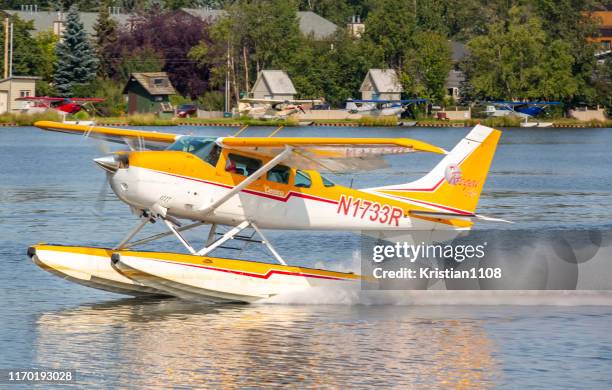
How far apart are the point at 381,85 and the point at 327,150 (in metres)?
71.4

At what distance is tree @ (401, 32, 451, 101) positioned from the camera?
270 ft

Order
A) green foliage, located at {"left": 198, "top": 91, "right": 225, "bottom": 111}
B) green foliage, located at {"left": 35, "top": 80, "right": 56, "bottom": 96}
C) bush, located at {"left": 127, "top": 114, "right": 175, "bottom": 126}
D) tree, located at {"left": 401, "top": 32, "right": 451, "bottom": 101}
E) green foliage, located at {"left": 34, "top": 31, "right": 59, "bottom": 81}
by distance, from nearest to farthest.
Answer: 1. bush, located at {"left": 127, "top": 114, "right": 175, "bottom": 126}
2. green foliage, located at {"left": 35, "top": 80, "right": 56, "bottom": 96}
3. tree, located at {"left": 401, "top": 32, "right": 451, "bottom": 101}
4. green foliage, located at {"left": 198, "top": 91, "right": 225, "bottom": 111}
5. green foliage, located at {"left": 34, "top": 31, "right": 59, "bottom": 81}

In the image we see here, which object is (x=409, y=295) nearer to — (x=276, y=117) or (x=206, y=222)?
(x=206, y=222)

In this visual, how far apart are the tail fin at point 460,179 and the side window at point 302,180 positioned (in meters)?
1.07

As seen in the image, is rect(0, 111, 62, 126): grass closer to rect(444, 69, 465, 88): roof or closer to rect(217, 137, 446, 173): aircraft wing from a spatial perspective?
rect(444, 69, 465, 88): roof

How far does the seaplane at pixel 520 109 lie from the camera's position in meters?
78.9

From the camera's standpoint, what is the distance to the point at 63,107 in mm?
73062

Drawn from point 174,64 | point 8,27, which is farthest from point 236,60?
point 8,27

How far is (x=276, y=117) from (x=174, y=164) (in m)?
63.9

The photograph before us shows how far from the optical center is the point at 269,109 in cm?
7831

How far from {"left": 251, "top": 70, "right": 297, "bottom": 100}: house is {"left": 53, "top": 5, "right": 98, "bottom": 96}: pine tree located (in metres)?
11.2

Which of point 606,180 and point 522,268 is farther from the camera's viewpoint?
point 606,180

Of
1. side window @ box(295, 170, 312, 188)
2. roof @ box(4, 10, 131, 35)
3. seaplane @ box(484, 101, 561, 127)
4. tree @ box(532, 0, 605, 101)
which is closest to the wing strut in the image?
side window @ box(295, 170, 312, 188)

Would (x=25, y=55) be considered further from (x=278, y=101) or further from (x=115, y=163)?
(x=115, y=163)
